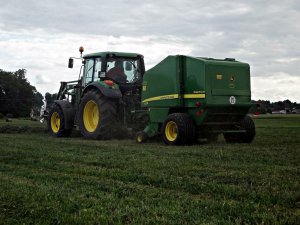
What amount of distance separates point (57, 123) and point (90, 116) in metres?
2.08

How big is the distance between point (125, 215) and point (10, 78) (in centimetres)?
7526

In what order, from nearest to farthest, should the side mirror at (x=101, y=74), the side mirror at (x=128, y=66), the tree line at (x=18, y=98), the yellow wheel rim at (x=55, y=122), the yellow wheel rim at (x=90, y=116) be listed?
the side mirror at (x=101, y=74)
the yellow wheel rim at (x=90, y=116)
the side mirror at (x=128, y=66)
the yellow wheel rim at (x=55, y=122)
the tree line at (x=18, y=98)

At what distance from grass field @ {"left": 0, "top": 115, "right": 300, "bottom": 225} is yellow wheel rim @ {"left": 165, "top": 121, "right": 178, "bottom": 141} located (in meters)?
2.87

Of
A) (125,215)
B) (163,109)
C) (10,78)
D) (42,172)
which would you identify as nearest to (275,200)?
(125,215)

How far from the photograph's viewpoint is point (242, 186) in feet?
17.8

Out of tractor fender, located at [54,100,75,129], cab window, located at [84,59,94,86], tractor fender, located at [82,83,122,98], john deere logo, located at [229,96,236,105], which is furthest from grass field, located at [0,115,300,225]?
tractor fender, located at [54,100,75,129]

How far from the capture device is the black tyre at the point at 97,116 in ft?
42.7

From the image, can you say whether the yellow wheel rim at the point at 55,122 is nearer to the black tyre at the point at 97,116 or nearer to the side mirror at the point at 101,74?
the black tyre at the point at 97,116

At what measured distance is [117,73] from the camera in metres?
14.0

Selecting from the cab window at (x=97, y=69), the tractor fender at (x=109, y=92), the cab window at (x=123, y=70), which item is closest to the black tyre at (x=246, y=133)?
the tractor fender at (x=109, y=92)

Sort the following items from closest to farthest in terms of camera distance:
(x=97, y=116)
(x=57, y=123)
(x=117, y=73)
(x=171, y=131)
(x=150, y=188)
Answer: (x=150, y=188), (x=171, y=131), (x=97, y=116), (x=117, y=73), (x=57, y=123)

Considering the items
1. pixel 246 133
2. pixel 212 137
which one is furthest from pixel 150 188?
pixel 212 137

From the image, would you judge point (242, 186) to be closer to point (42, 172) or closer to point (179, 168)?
point (179, 168)

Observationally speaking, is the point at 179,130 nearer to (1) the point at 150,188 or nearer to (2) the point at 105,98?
(2) the point at 105,98
